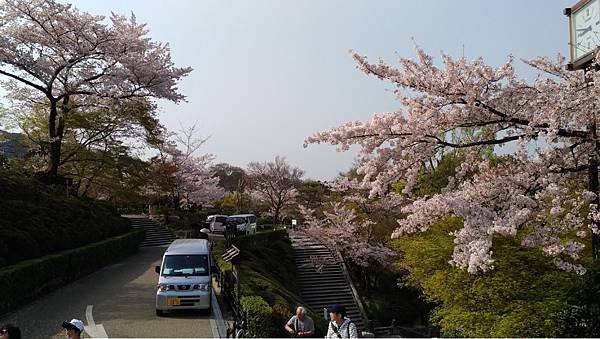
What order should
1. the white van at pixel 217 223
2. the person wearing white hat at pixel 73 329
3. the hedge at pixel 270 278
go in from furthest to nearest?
the white van at pixel 217 223 < the hedge at pixel 270 278 < the person wearing white hat at pixel 73 329

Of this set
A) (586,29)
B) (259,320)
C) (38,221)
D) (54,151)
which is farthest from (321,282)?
(586,29)

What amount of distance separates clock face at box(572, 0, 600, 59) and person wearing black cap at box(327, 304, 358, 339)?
18.5 feet

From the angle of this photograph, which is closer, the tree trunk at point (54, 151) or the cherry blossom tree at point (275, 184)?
the tree trunk at point (54, 151)

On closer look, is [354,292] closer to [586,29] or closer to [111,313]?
[111,313]

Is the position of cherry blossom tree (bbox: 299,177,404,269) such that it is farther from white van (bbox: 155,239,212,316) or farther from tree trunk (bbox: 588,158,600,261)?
tree trunk (bbox: 588,158,600,261)

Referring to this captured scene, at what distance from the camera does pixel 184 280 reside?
42.8ft

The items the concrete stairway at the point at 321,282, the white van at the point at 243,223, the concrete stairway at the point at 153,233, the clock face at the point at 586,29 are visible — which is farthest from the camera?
the white van at the point at 243,223

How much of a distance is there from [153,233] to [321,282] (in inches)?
497

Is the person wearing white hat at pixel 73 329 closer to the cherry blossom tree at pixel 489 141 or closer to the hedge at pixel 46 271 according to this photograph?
the cherry blossom tree at pixel 489 141

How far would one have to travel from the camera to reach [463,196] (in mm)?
8320

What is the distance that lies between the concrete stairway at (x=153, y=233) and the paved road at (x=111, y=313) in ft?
49.9

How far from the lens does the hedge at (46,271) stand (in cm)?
1284

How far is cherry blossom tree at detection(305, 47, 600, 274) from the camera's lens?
300 inches

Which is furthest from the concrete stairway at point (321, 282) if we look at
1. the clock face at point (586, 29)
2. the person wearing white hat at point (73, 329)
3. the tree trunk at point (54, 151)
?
the person wearing white hat at point (73, 329)
